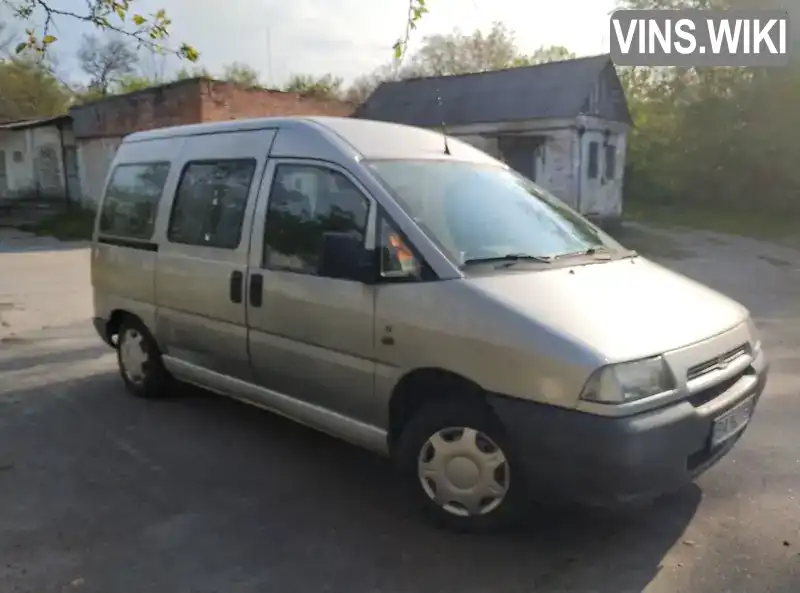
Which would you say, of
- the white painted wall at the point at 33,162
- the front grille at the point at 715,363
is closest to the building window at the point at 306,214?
the front grille at the point at 715,363

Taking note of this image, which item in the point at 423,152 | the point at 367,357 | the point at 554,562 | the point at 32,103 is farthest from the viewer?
the point at 32,103

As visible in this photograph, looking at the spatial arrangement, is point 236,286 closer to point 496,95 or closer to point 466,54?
point 496,95

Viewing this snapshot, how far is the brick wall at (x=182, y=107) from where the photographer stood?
2019 cm

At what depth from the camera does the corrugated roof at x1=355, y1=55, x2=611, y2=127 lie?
22.7 m

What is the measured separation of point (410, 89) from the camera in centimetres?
2803

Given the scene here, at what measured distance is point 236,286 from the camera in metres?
4.40

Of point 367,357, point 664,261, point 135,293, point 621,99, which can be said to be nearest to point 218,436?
point 135,293

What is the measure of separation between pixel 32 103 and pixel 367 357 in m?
41.7

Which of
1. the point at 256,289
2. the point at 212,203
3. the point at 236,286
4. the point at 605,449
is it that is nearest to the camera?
the point at 605,449

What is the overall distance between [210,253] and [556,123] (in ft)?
63.8

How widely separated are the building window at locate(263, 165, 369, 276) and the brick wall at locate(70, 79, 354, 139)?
16.6 m

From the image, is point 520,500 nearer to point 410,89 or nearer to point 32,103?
point 410,89

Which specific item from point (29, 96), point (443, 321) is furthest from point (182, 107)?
point (29, 96)

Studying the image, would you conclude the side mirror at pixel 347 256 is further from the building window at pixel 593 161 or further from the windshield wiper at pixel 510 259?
the building window at pixel 593 161
